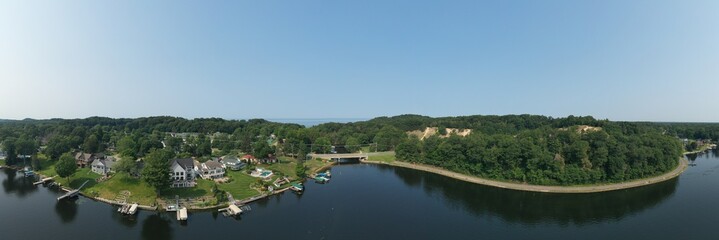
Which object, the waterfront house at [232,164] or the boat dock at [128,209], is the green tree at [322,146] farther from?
the boat dock at [128,209]

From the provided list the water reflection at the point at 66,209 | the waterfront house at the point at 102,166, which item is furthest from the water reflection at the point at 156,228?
the waterfront house at the point at 102,166

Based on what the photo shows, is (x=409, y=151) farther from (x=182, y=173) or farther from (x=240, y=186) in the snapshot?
(x=182, y=173)

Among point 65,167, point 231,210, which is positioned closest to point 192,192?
point 231,210

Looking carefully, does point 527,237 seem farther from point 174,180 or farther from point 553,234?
point 174,180

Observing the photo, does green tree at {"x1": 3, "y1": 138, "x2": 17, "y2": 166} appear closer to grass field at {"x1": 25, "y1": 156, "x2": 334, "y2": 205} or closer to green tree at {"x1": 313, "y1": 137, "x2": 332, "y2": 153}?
grass field at {"x1": 25, "y1": 156, "x2": 334, "y2": 205}

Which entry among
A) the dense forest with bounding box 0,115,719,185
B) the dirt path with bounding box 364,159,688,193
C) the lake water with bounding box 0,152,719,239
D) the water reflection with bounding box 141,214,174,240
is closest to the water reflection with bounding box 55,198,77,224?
the lake water with bounding box 0,152,719,239

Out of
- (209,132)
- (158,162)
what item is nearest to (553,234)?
(158,162)
